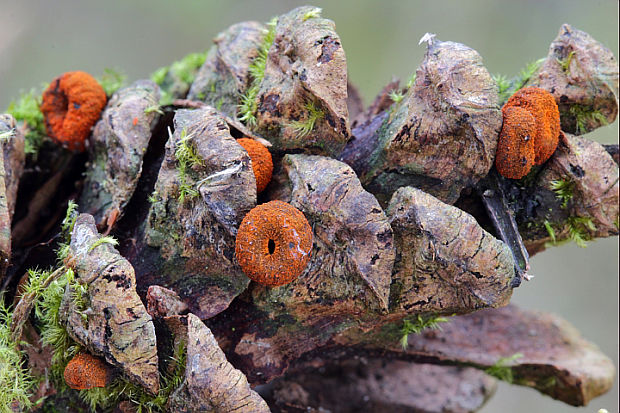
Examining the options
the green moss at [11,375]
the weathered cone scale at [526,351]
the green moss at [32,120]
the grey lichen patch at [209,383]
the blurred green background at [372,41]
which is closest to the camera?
the grey lichen patch at [209,383]

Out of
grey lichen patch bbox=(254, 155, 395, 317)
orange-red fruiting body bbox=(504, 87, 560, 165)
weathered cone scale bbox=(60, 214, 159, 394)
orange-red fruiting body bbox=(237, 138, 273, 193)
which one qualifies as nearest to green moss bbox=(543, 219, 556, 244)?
orange-red fruiting body bbox=(504, 87, 560, 165)

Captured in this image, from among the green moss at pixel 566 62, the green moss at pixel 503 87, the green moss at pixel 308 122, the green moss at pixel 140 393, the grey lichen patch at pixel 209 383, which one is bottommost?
the green moss at pixel 140 393

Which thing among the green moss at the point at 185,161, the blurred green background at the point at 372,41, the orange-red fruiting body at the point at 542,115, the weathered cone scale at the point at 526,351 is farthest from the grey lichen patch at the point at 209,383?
the blurred green background at the point at 372,41

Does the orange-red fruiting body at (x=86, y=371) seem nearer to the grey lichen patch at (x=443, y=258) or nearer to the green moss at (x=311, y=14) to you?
the grey lichen patch at (x=443, y=258)

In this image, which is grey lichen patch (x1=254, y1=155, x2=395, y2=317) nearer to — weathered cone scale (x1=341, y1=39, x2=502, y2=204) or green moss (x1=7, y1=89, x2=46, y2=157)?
weathered cone scale (x1=341, y1=39, x2=502, y2=204)

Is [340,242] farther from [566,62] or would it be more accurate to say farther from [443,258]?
[566,62]

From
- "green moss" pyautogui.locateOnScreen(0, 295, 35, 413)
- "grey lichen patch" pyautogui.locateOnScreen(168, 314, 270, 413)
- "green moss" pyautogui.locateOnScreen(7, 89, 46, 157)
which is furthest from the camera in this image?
"green moss" pyautogui.locateOnScreen(7, 89, 46, 157)

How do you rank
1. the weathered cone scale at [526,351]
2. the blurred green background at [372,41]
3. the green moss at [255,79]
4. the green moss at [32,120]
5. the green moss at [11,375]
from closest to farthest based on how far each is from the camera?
the green moss at [11,375]
the green moss at [255,79]
the green moss at [32,120]
the weathered cone scale at [526,351]
the blurred green background at [372,41]

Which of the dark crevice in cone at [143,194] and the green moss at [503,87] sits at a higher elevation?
the green moss at [503,87]
